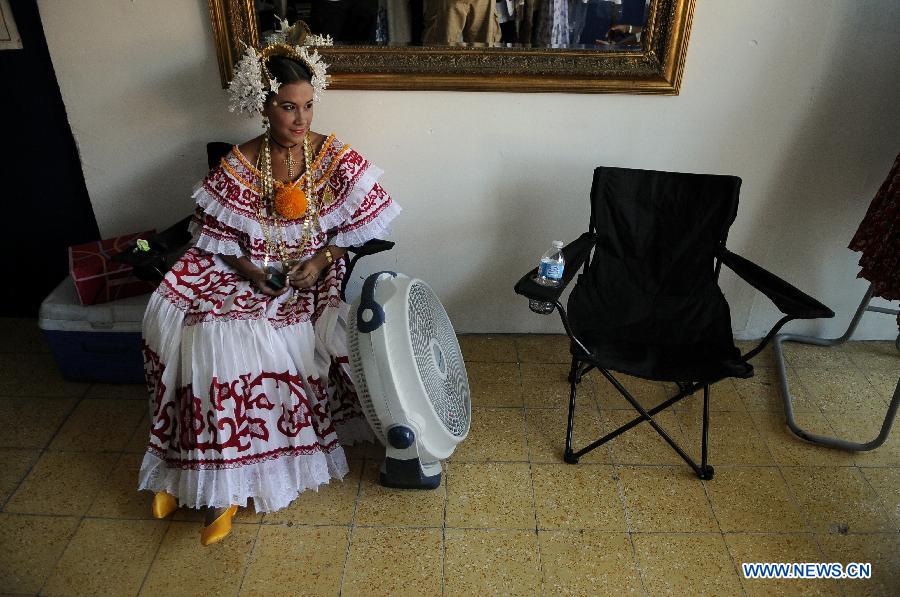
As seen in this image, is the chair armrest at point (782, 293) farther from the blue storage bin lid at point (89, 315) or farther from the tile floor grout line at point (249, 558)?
the blue storage bin lid at point (89, 315)

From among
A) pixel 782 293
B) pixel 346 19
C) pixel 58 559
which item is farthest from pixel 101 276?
pixel 782 293

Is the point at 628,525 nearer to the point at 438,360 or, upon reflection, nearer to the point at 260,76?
the point at 438,360

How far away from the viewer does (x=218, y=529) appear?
6.43ft

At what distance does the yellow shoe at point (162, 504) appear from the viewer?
202 cm

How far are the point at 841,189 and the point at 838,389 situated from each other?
84 cm

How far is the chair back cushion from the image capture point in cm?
227

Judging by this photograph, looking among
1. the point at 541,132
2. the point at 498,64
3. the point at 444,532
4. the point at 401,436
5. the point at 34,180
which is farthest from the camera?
the point at 34,180

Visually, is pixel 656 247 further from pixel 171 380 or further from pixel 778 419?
pixel 171 380

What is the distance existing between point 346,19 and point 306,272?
3.11ft

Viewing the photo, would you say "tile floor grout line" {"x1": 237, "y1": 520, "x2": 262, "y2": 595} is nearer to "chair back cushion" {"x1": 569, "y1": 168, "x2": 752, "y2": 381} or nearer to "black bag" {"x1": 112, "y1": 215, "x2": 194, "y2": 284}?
"black bag" {"x1": 112, "y1": 215, "x2": 194, "y2": 284}

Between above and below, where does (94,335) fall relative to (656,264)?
below

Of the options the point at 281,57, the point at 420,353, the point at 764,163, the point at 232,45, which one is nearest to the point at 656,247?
the point at 764,163

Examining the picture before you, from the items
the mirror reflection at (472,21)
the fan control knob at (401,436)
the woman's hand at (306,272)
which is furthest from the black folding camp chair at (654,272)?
the woman's hand at (306,272)

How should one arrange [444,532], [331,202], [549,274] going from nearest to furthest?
[444,532]
[549,274]
[331,202]
